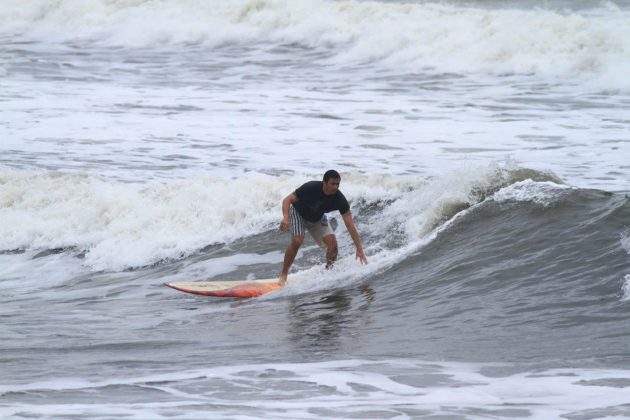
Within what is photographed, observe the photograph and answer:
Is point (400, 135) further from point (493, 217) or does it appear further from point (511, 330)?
point (511, 330)

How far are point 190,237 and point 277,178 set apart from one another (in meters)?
1.73

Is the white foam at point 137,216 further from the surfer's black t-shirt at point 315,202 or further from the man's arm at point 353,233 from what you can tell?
the man's arm at point 353,233

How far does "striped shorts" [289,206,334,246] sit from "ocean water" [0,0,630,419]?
1.49ft

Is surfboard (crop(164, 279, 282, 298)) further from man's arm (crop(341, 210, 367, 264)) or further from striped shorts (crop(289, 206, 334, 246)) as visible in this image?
man's arm (crop(341, 210, 367, 264))

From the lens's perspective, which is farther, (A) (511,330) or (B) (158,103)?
(B) (158,103)

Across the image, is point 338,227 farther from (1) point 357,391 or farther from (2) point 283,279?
(1) point 357,391

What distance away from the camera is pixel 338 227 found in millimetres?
13656

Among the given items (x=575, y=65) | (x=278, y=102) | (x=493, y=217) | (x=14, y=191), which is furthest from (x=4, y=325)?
(x=575, y=65)

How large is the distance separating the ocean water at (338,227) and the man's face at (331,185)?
980 mm

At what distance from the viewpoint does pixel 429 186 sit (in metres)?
13.4

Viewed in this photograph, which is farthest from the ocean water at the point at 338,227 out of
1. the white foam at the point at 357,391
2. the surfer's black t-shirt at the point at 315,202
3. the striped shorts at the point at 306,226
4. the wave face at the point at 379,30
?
the surfer's black t-shirt at the point at 315,202

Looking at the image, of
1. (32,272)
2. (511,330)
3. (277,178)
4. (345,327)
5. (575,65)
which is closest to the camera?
(511,330)

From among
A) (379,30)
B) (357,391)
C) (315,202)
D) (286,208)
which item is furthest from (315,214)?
(379,30)

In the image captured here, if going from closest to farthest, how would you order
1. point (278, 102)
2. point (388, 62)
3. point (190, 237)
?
point (190, 237) → point (278, 102) → point (388, 62)
